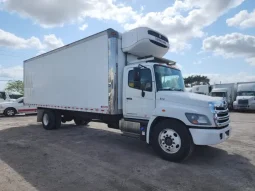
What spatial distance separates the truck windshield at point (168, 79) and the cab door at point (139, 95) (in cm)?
20

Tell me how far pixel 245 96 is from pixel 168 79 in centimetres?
1945

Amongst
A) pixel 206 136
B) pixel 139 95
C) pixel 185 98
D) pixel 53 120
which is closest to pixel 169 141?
pixel 206 136

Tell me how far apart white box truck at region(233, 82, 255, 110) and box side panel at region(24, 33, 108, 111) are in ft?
63.1

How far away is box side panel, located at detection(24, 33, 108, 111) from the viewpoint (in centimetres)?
657

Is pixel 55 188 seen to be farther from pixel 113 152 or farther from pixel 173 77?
pixel 173 77

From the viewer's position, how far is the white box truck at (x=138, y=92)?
4738 mm

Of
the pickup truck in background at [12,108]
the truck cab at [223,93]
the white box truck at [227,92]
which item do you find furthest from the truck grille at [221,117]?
the truck cab at [223,93]

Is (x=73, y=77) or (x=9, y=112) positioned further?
(x=9, y=112)

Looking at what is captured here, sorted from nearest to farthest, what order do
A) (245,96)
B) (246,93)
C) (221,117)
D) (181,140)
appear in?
1. (181,140)
2. (221,117)
3. (245,96)
4. (246,93)

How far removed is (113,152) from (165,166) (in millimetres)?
1750

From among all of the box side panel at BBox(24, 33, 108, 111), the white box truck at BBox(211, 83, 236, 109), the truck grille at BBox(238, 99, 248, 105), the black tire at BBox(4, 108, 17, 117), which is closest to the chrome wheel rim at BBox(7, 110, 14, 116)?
the black tire at BBox(4, 108, 17, 117)

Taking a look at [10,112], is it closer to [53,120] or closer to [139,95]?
[53,120]

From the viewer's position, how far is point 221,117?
16.0 ft

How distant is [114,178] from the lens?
156 inches
